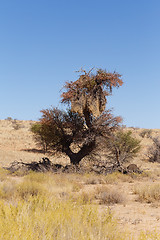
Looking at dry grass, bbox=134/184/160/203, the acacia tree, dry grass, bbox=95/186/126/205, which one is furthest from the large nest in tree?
dry grass, bbox=95/186/126/205

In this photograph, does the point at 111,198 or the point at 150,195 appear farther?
the point at 150,195

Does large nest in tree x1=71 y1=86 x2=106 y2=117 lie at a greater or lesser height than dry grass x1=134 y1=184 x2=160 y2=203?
greater

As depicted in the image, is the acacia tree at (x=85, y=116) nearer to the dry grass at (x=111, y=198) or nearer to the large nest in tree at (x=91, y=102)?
the large nest in tree at (x=91, y=102)

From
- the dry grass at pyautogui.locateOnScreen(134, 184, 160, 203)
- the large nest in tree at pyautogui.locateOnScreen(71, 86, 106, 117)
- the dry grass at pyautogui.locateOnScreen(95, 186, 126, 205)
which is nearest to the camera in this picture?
the dry grass at pyautogui.locateOnScreen(95, 186, 126, 205)

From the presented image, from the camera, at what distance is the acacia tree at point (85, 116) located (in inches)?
597

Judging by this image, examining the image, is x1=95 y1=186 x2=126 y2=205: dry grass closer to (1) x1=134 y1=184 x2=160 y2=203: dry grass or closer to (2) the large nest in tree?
(1) x1=134 y1=184 x2=160 y2=203: dry grass

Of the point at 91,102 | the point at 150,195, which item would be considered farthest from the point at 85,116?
the point at 150,195

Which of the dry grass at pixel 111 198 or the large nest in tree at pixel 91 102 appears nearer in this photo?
the dry grass at pixel 111 198

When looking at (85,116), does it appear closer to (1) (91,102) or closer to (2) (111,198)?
(1) (91,102)

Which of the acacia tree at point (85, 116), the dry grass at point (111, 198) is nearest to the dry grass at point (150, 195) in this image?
the dry grass at point (111, 198)

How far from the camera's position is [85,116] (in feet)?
52.1

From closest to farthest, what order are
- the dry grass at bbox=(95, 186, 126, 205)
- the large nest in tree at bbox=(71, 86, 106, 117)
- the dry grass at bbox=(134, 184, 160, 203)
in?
the dry grass at bbox=(95, 186, 126, 205) → the dry grass at bbox=(134, 184, 160, 203) → the large nest in tree at bbox=(71, 86, 106, 117)

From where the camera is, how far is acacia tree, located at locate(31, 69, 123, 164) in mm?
15166

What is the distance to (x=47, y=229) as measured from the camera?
3.56m
